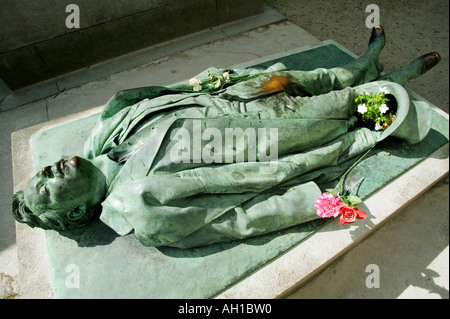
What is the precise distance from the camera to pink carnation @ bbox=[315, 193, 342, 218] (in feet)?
6.75

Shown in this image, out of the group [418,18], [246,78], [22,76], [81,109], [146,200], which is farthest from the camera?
[418,18]

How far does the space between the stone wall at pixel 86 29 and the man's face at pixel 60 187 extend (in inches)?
109

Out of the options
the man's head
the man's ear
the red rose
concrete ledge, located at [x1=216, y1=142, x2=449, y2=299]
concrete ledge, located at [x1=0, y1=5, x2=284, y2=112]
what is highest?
the man's head

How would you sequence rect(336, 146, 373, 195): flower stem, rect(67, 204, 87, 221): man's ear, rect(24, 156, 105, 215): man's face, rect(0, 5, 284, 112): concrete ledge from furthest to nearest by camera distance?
rect(0, 5, 284, 112): concrete ledge, rect(336, 146, 373, 195): flower stem, rect(67, 204, 87, 221): man's ear, rect(24, 156, 105, 215): man's face

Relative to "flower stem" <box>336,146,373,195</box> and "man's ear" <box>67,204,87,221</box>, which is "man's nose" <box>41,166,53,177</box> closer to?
"man's ear" <box>67,204,87,221</box>

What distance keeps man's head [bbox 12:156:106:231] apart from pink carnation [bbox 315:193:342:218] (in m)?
1.53

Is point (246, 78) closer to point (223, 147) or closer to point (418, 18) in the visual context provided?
point (223, 147)

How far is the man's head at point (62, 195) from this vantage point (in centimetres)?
191

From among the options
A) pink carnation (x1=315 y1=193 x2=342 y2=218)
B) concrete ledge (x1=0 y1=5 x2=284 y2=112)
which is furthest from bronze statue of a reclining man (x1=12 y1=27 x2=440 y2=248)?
concrete ledge (x1=0 y1=5 x2=284 y2=112)

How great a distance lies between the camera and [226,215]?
2102 millimetres

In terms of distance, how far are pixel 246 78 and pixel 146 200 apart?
1.32m

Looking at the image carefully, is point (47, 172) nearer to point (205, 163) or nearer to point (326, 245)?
point (205, 163)

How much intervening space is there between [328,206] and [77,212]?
1737 mm

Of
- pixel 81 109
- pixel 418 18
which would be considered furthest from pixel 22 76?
pixel 418 18
